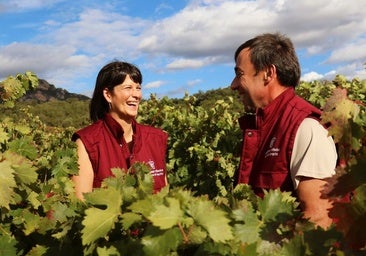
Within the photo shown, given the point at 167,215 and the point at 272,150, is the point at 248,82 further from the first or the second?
the point at 167,215

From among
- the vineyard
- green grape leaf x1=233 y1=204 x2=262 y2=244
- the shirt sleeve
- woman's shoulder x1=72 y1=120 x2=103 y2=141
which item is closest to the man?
the shirt sleeve

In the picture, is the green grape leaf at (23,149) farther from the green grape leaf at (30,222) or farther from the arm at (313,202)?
the arm at (313,202)

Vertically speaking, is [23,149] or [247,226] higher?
[23,149]

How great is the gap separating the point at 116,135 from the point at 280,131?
1.78 meters

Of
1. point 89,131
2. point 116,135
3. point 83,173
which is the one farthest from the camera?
point 116,135

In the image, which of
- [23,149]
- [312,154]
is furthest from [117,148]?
[312,154]

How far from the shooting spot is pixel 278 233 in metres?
1.60

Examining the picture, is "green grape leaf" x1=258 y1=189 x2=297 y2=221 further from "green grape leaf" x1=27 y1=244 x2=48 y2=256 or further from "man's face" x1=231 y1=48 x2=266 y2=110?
"man's face" x1=231 y1=48 x2=266 y2=110

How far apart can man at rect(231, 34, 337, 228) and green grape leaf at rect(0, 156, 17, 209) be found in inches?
50.7

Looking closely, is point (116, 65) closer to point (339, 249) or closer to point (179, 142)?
point (339, 249)

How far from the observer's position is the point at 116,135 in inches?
172

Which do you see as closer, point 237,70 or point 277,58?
point 277,58

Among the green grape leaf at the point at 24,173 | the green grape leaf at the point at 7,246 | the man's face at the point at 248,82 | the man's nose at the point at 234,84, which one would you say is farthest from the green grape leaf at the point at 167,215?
the man's nose at the point at 234,84

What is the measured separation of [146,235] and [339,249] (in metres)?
0.49
